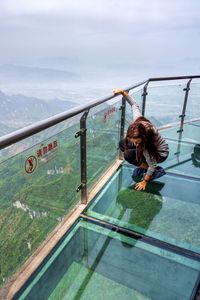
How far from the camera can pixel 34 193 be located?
4.91 feet

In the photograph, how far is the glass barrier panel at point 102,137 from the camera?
209cm

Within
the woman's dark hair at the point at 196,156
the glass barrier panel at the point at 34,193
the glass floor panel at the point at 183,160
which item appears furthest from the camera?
the woman's dark hair at the point at 196,156

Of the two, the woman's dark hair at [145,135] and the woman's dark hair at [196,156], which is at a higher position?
the woman's dark hair at [145,135]

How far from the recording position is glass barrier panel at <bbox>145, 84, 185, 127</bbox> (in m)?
3.83

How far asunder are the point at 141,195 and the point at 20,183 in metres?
1.29

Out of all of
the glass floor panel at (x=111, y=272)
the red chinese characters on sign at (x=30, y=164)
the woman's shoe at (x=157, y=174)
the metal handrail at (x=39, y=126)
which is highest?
the metal handrail at (x=39, y=126)

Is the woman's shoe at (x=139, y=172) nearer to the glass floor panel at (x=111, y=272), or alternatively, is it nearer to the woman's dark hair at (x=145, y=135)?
the woman's dark hair at (x=145, y=135)

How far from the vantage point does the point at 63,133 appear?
62.4 inches

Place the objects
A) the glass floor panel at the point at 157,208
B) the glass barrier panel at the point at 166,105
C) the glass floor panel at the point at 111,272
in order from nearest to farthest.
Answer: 1. the glass floor panel at the point at 111,272
2. the glass floor panel at the point at 157,208
3. the glass barrier panel at the point at 166,105

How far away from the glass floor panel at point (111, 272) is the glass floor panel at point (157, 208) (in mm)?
180

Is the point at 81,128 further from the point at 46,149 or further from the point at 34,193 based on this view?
the point at 34,193

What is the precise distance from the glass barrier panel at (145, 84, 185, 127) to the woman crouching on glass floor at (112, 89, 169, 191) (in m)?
1.37

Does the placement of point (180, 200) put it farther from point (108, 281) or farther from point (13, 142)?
point (13, 142)

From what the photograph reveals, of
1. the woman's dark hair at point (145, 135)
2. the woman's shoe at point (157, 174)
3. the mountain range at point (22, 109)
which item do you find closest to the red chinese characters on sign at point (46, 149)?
the woman's dark hair at point (145, 135)
